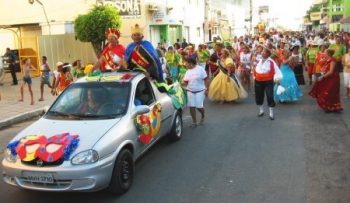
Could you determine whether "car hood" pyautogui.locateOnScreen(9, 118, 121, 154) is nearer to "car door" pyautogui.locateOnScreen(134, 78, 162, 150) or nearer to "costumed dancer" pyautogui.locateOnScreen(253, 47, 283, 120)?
"car door" pyautogui.locateOnScreen(134, 78, 162, 150)

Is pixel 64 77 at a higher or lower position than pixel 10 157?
higher

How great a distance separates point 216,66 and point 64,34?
1276 cm

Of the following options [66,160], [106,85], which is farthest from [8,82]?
[66,160]

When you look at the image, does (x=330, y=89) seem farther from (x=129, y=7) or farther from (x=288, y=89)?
(x=129, y=7)

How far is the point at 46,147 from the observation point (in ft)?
17.4

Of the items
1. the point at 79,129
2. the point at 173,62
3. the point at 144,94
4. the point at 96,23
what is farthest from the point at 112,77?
the point at 96,23

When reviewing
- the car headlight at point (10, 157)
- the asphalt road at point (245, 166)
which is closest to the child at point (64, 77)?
the asphalt road at point (245, 166)

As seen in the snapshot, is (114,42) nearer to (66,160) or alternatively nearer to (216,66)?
(66,160)

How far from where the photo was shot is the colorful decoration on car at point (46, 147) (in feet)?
17.1

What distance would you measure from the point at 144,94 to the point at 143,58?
4.23 feet

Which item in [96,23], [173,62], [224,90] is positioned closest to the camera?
[224,90]

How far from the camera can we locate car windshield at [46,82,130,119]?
20.7ft

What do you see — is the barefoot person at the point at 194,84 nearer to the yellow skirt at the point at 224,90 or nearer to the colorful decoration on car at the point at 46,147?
the yellow skirt at the point at 224,90

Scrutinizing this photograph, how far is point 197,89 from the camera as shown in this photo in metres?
9.60
